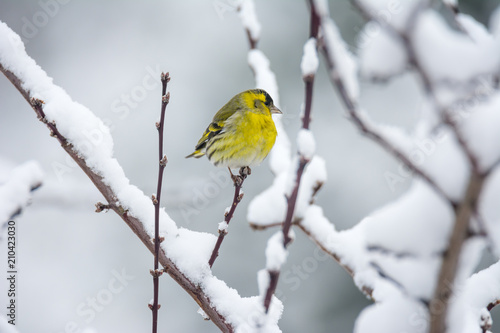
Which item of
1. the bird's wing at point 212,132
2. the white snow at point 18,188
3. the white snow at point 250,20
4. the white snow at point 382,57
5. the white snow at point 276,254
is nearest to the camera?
the white snow at point 382,57

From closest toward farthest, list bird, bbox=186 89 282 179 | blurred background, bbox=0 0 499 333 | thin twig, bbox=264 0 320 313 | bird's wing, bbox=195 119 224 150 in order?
1. thin twig, bbox=264 0 320 313
2. bird, bbox=186 89 282 179
3. bird's wing, bbox=195 119 224 150
4. blurred background, bbox=0 0 499 333

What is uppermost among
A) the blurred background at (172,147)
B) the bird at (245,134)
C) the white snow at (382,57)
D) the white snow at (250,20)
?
the blurred background at (172,147)

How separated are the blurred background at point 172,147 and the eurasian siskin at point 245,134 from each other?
1783mm

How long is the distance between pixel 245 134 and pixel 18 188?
2.03m

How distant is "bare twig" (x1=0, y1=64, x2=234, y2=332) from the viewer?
117cm

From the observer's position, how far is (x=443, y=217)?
51 cm

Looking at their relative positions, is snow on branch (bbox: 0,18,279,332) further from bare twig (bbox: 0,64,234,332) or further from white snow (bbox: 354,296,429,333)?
white snow (bbox: 354,296,429,333)

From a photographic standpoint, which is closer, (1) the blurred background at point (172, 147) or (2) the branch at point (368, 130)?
(2) the branch at point (368, 130)

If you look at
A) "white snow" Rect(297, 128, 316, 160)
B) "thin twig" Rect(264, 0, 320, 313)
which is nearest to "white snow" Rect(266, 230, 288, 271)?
"thin twig" Rect(264, 0, 320, 313)

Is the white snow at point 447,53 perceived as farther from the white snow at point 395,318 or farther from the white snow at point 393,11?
the white snow at point 395,318

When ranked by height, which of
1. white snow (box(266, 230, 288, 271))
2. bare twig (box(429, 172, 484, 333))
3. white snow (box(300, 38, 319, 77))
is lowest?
bare twig (box(429, 172, 484, 333))

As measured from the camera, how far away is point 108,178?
47.8 inches

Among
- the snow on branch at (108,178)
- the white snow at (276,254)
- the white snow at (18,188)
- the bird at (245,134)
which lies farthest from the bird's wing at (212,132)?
the white snow at (276,254)

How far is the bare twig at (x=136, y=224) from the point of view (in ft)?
3.84
